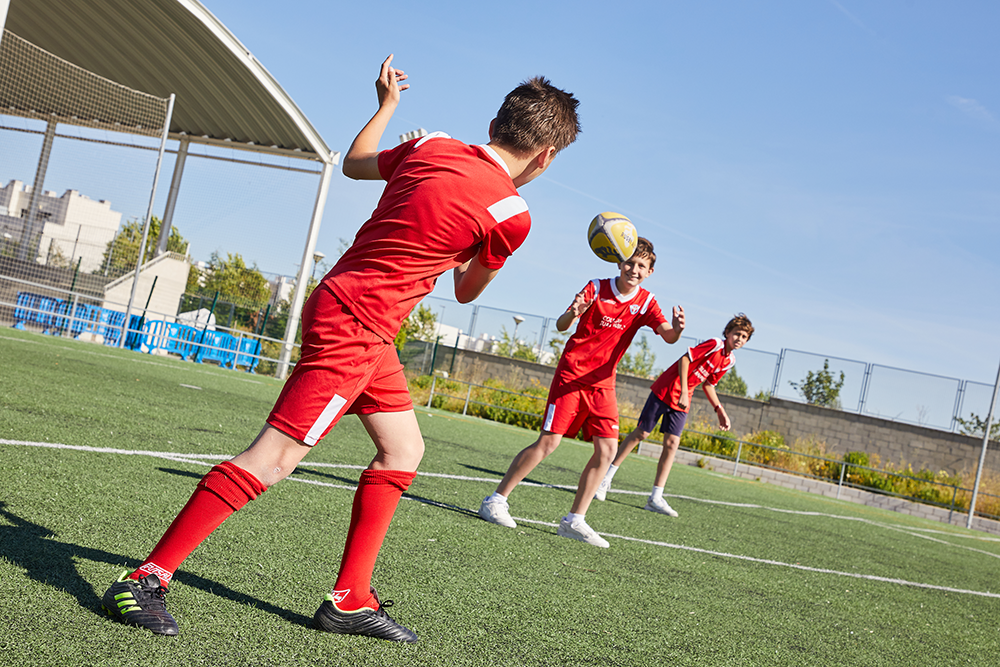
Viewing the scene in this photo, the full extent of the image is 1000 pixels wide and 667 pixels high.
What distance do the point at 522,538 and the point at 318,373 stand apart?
276 cm

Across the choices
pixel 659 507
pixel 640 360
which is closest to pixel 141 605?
pixel 659 507

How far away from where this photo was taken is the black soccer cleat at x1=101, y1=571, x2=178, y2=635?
2074mm

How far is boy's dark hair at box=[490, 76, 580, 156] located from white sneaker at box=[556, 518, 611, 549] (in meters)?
3.00

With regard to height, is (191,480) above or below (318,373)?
below

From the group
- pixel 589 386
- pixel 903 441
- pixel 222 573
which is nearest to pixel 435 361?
pixel 903 441

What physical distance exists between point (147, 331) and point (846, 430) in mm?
20078

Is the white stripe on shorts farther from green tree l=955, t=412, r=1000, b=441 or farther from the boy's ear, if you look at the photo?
green tree l=955, t=412, r=1000, b=441

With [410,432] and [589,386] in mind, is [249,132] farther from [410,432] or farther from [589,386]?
[410,432]

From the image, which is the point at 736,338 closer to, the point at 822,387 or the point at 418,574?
the point at 418,574

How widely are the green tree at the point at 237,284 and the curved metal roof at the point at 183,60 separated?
4.99 m

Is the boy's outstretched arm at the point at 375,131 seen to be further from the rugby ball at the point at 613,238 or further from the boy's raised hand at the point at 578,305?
the rugby ball at the point at 613,238

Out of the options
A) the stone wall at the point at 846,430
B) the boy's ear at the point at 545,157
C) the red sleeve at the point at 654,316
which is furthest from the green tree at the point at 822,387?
the boy's ear at the point at 545,157

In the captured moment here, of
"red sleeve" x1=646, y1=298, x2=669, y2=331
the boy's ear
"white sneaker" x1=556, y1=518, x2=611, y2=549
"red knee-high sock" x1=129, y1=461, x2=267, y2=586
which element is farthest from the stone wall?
"red knee-high sock" x1=129, y1=461, x2=267, y2=586

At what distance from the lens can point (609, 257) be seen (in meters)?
5.43
